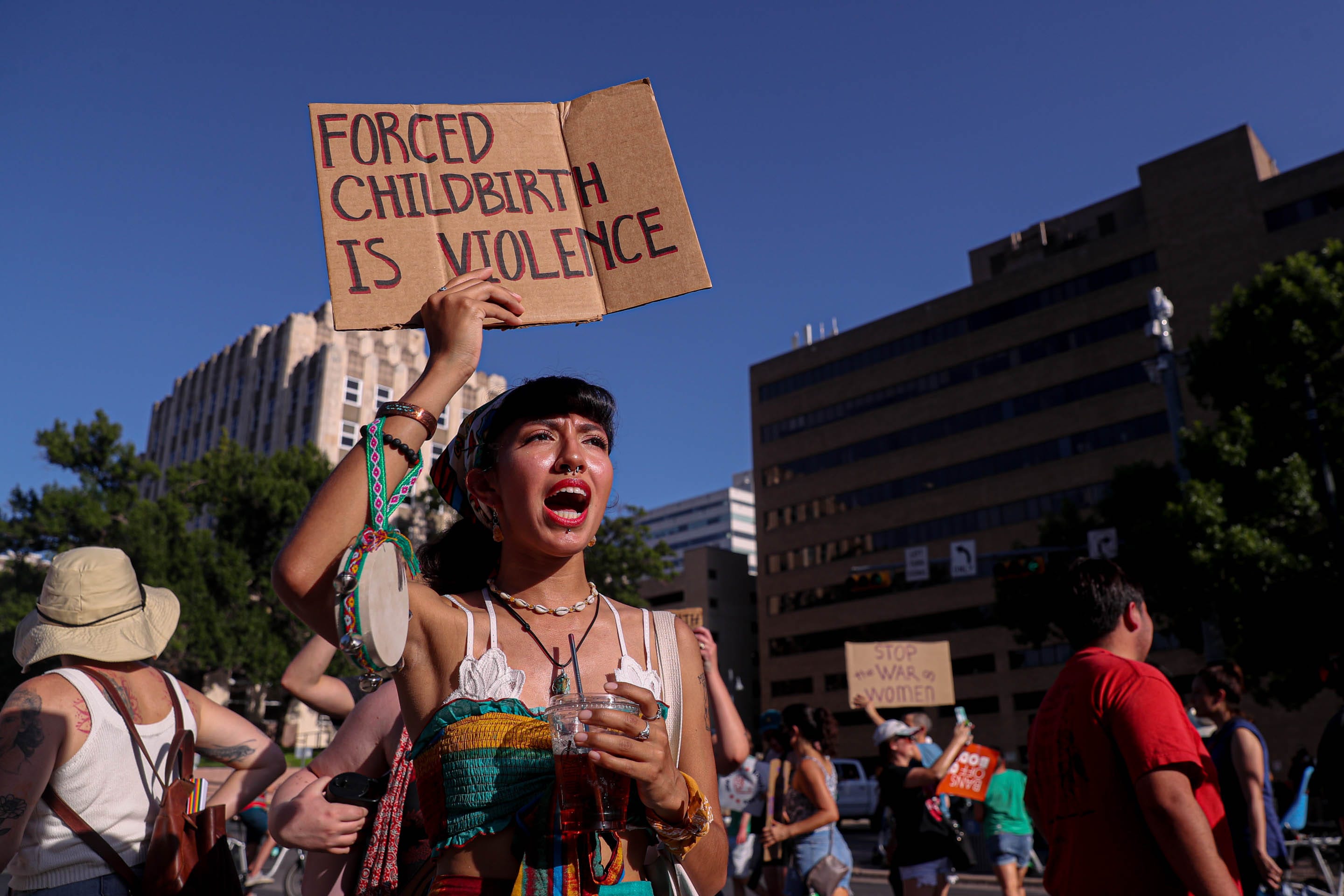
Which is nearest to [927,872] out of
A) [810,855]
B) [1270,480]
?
[810,855]

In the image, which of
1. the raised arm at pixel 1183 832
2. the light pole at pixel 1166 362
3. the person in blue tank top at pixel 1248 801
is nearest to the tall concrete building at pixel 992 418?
the light pole at pixel 1166 362

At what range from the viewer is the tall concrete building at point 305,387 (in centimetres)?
5753

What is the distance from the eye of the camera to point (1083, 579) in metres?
3.51

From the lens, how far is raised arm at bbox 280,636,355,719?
12.0ft

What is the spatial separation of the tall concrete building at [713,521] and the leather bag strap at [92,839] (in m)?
138

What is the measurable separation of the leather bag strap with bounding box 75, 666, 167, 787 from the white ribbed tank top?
1 cm

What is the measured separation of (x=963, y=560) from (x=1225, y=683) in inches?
706

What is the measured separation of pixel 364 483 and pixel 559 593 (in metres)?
0.53

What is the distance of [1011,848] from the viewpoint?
28.6 feet

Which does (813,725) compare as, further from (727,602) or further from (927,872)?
(727,602)

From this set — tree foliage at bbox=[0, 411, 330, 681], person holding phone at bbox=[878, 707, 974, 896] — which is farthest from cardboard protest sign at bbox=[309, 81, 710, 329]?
tree foliage at bbox=[0, 411, 330, 681]

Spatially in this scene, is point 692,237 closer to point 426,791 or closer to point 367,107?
point 367,107

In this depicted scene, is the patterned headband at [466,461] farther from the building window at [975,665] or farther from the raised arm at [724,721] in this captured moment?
the building window at [975,665]

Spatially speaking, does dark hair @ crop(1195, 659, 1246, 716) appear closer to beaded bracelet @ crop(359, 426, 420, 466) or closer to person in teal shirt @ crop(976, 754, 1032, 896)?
person in teal shirt @ crop(976, 754, 1032, 896)
